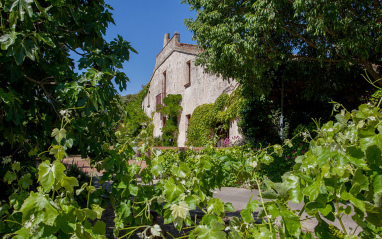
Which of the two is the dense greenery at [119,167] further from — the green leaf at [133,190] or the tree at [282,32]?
the tree at [282,32]

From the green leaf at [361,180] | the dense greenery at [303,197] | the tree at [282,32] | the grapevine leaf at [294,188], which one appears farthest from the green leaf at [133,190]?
the tree at [282,32]

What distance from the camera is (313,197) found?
102 centimetres

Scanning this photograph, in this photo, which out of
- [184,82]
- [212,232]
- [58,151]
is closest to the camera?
[212,232]

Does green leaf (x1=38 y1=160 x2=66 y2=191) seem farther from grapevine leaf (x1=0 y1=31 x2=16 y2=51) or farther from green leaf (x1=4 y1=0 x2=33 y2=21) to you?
green leaf (x1=4 y1=0 x2=33 y2=21)

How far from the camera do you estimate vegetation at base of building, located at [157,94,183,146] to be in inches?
631

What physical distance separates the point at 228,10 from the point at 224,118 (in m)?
4.55

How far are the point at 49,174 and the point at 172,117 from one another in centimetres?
1535

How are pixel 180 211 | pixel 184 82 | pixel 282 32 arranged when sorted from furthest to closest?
pixel 184 82, pixel 282 32, pixel 180 211

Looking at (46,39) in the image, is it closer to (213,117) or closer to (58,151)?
(58,151)

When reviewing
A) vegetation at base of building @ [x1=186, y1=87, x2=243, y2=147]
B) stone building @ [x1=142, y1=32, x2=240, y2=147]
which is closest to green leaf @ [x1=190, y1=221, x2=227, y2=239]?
vegetation at base of building @ [x1=186, y1=87, x2=243, y2=147]

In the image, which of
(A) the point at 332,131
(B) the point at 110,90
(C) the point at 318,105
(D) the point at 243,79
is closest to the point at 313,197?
(A) the point at 332,131

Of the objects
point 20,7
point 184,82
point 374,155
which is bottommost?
point 374,155

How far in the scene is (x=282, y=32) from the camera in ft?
22.0

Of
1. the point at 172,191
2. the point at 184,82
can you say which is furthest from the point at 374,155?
the point at 184,82
